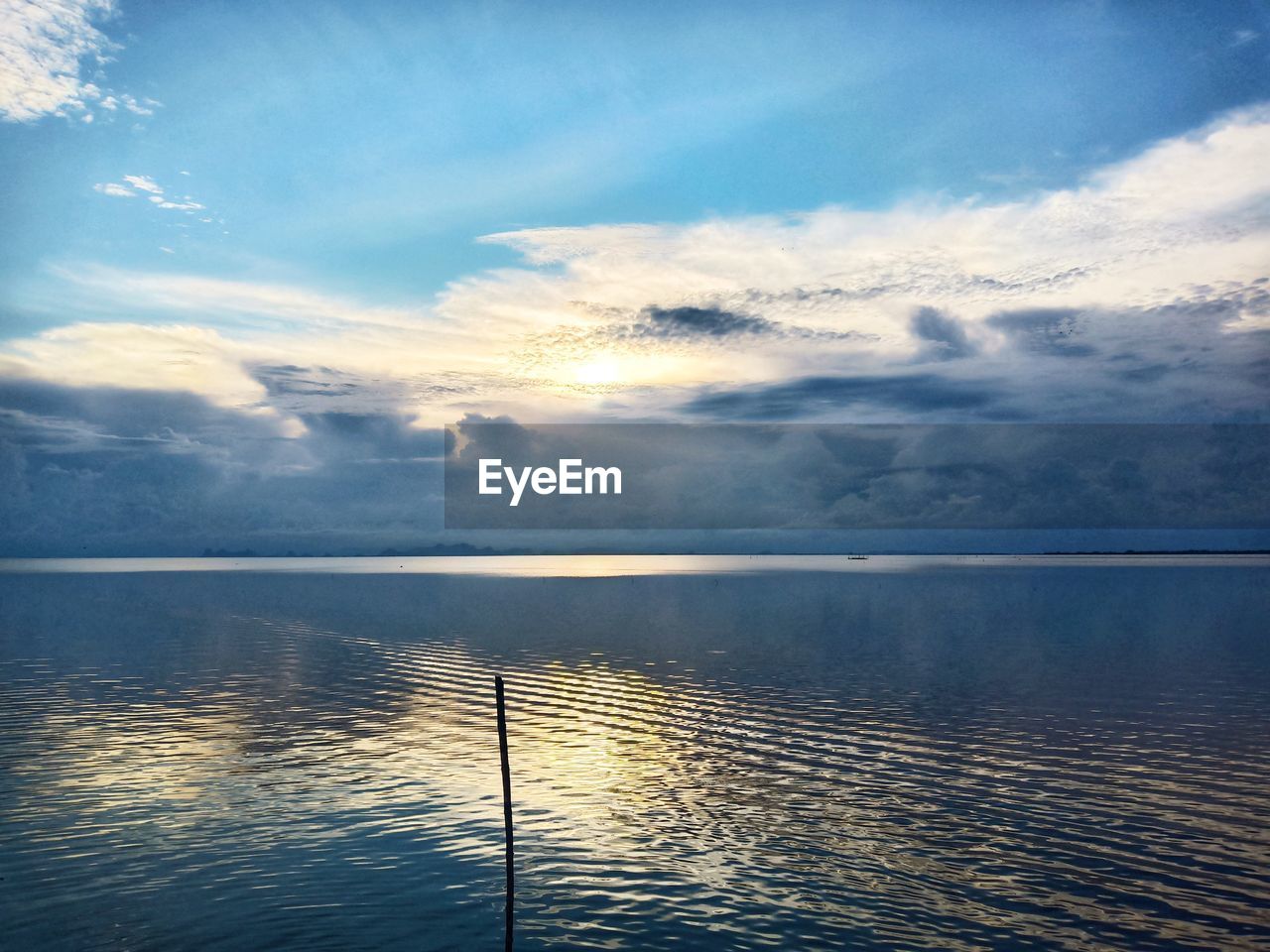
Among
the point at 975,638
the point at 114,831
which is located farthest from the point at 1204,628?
the point at 114,831

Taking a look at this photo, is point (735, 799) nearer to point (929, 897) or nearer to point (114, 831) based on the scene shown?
point (929, 897)

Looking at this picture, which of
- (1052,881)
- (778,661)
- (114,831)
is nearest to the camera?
(1052,881)

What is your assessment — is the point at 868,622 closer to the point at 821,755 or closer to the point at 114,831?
the point at 821,755

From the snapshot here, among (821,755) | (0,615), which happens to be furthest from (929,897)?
(0,615)

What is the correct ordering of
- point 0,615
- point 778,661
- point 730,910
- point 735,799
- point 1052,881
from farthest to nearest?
point 0,615
point 778,661
point 735,799
point 1052,881
point 730,910

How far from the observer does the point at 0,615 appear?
140 meters

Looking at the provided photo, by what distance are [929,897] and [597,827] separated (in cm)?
1185

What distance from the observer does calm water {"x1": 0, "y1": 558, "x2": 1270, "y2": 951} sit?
24.5 meters

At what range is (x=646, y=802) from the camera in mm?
36031

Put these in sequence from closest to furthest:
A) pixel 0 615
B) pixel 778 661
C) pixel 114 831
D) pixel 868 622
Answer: pixel 114 831, pixel 778 661, pixel 868 622, pixel 0 615

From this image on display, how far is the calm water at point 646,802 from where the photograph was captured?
2448cm

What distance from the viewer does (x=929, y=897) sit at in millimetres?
25953

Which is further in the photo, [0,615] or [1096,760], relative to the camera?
[0,615]

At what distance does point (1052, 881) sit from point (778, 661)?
54.4 metres
